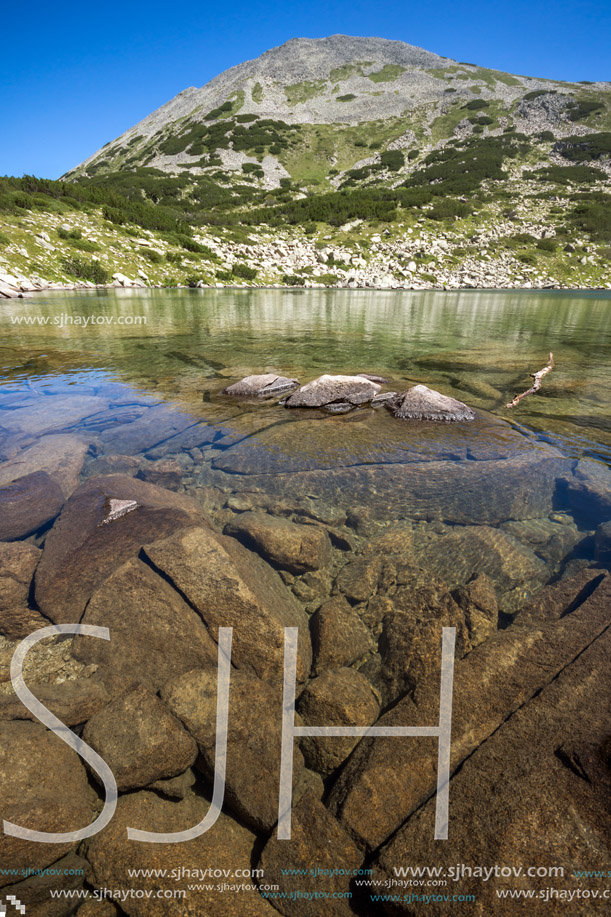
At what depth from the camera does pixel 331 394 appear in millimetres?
9828

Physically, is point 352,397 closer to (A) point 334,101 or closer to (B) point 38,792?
(B) point 38,792

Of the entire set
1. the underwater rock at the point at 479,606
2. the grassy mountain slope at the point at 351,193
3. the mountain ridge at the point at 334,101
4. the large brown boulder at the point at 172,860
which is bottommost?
the large brown boulder at the point at 172,860

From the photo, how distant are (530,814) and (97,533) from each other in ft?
15.5

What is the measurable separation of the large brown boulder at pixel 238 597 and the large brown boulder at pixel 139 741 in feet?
2.47

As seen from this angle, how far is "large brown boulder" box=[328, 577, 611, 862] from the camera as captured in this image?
2449 mm

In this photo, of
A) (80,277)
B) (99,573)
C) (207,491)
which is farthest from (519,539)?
(80,277)

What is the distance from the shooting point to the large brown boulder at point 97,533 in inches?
155

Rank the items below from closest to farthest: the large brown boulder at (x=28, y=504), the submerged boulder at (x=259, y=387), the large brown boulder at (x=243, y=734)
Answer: the large brown boulder at (x=243, y=734) < the large brown boulder at (x=28, y=504) < the submerged boulder at (x=259, y=387)

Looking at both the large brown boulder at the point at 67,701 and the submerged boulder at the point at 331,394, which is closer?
the large brown boulder at the point at 67,701

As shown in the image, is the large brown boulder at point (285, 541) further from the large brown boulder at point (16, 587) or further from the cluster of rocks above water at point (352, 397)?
the cluster of rocks above water at point (352, 397)

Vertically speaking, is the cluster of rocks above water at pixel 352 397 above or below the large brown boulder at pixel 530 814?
above

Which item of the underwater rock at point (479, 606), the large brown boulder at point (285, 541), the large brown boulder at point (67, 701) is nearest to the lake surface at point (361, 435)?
the underwater rock at point (479, 606)

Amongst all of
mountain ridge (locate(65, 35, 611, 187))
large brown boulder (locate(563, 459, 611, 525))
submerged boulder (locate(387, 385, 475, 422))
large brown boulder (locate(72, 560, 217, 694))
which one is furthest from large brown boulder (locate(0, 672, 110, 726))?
mountain ridge (locate(65, 35, 611, 187))

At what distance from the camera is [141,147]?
162 m
